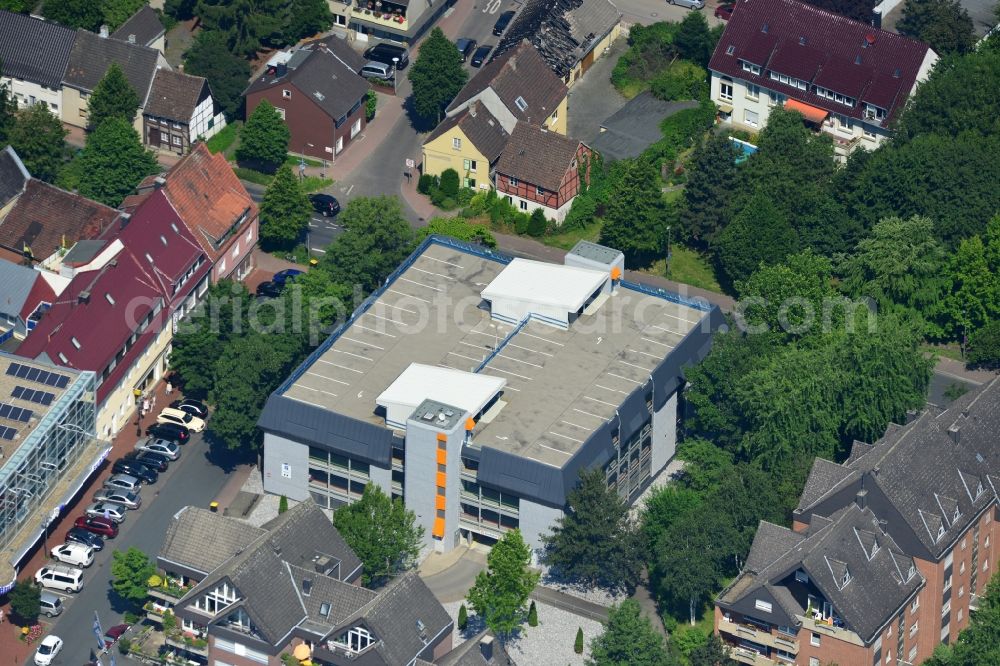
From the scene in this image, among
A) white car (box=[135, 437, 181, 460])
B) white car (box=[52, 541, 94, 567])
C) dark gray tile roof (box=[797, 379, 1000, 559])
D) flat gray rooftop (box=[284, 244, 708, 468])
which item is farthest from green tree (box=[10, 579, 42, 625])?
dark gray tile roof (box=[797, 379, 1000, 559])

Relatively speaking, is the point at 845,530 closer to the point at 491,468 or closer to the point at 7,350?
the point at 491,468

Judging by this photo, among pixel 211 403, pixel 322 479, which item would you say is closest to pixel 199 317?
pixel 211 403

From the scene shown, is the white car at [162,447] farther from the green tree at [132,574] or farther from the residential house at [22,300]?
the green tree at [132,574]

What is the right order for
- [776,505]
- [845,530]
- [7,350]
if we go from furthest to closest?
[7,350], [776,505], [845,530]

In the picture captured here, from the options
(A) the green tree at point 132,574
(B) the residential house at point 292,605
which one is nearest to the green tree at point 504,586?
(B) the residential house at point 292,605

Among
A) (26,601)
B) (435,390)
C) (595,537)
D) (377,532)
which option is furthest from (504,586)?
(26,601)
